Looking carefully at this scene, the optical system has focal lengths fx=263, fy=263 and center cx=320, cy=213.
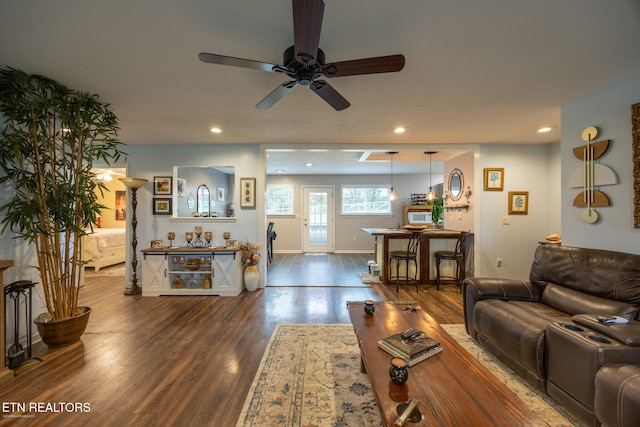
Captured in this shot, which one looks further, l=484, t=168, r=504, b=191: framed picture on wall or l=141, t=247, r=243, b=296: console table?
l=484, t=168, r=504, b=191: framed picture on wall

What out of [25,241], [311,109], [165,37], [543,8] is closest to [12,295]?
[25,241]

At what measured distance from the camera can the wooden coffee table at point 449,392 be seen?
1087 mm

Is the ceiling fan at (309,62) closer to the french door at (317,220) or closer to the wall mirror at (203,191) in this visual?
the wall mirror at (203,191)

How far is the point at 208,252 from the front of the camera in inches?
162

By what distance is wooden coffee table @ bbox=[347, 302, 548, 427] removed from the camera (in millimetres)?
1087

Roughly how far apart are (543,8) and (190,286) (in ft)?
16.2

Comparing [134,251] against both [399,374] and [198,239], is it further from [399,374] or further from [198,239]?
[399,374]

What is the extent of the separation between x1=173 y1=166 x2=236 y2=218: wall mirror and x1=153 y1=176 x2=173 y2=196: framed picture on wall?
0.10 metres

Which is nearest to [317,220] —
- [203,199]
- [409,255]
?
[203,199]

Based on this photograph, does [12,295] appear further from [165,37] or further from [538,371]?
[538,371]

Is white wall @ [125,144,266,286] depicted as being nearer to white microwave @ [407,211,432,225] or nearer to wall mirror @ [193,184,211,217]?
wall mirror @ [193,184,211,217]

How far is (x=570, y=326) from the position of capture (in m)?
1.70

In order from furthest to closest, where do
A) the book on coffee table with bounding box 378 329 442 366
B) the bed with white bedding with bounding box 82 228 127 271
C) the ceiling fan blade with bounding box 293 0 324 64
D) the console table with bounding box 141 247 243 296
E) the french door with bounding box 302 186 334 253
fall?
the french door with bounding box 302 186 334 253
the bed with white bedding with bounding box 82 228 127 271
the console table with bounding box 141 247 243 296
the book on coffee table with bounding box 378 329 442 366
the ceiling fan blade with bounding box 293 0 324 64

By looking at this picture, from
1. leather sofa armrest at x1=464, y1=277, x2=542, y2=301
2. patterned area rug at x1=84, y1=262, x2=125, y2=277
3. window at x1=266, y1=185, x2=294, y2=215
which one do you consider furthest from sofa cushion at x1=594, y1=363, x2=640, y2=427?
window at x1=266, y1=185, x2=294, y2=215
